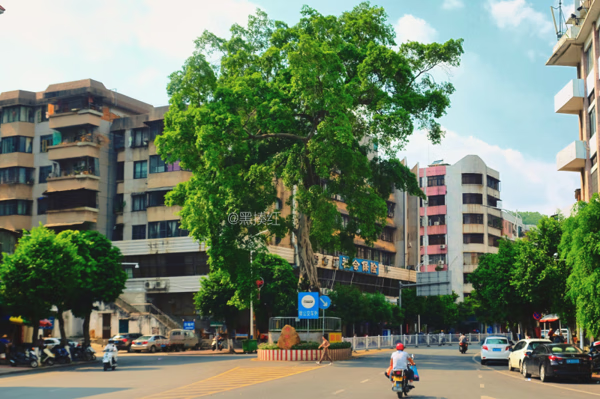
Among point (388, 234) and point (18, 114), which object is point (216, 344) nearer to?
point (18, 114)

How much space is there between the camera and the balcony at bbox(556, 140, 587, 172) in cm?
3703

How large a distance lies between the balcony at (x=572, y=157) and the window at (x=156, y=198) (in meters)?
38.0

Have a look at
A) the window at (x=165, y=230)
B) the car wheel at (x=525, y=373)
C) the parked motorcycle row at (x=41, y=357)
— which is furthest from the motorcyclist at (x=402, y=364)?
the window at (x=165, y=230)

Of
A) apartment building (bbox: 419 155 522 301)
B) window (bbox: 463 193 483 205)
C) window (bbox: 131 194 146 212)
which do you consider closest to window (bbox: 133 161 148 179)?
window (bbox: 131 194 146 212)

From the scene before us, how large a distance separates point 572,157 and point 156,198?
4052 centimetres

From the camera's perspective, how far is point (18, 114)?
72188mm

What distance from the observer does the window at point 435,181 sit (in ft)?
344

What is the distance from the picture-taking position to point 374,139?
40.3 meters

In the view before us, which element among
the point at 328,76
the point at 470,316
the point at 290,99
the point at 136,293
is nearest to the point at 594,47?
the point at 328,76

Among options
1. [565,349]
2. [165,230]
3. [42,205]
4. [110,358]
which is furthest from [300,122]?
[42,205]

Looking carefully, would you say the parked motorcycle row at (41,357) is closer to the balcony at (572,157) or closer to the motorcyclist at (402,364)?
the motorcyclist at (402,364)

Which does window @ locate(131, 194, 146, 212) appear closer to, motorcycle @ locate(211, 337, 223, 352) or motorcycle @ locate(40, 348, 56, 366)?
motorcycle @ locate(211, 337, 223, 352)

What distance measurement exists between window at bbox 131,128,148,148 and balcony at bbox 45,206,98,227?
7.49 meters

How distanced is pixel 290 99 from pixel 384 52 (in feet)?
18.7
